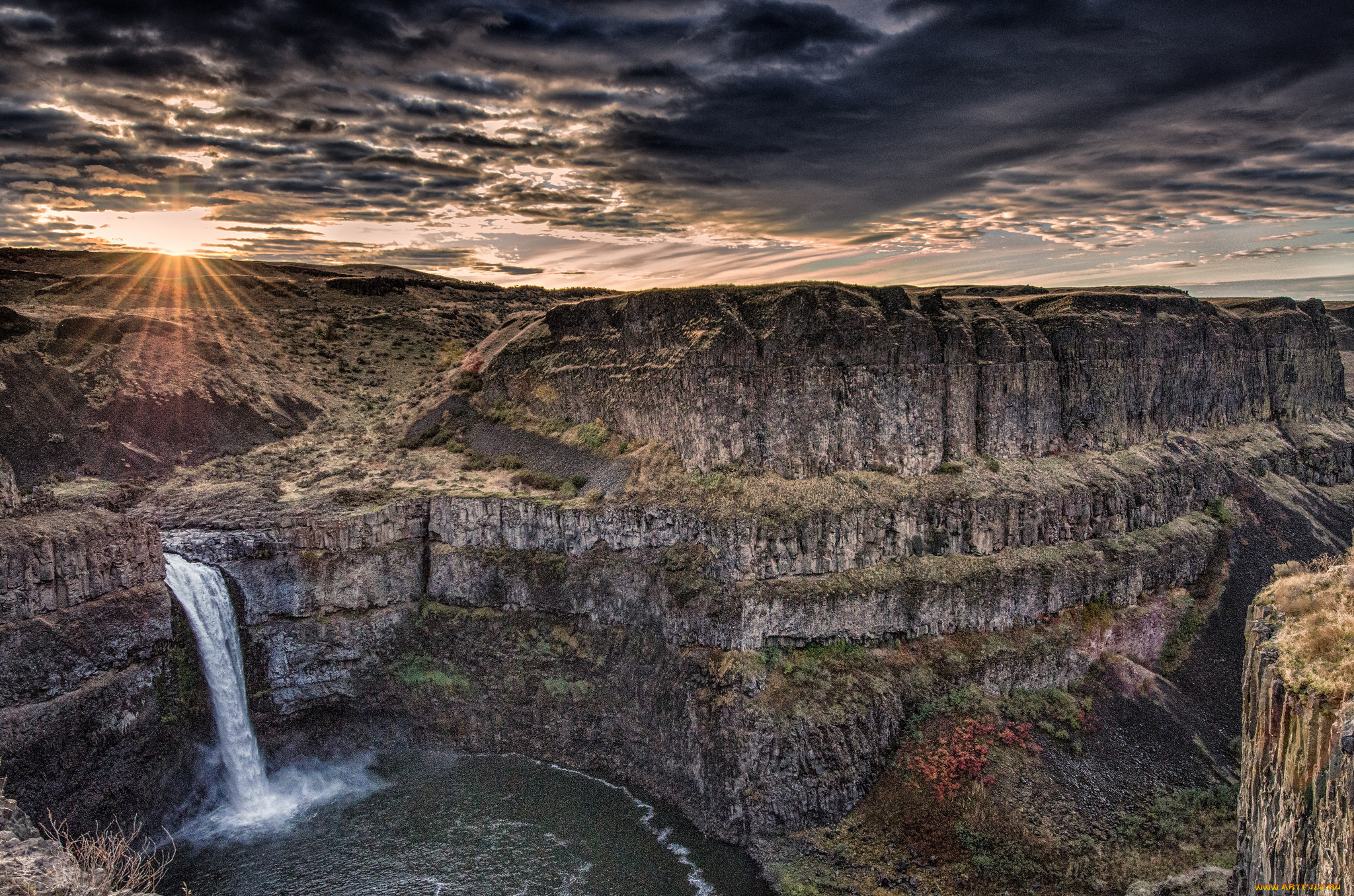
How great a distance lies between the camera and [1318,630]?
614 inches

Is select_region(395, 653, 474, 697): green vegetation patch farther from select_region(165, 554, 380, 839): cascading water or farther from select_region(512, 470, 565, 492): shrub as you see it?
select_region(512, 470, 565, 492): shrub

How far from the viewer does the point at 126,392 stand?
58438mm

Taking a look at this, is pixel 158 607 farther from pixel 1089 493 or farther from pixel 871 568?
pixel 1089 493

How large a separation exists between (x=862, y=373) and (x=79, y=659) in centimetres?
3788

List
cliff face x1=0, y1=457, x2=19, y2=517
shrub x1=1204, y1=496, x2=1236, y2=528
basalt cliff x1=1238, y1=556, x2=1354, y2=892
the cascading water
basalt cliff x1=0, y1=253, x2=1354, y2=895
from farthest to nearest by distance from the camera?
shrub x1=1204, y1=496, x2=1236, y2=528 < the cascading water < cliff face x1=0, y1=457, x2=19, y2=517 < basalt cliff x1=0, y1=253, x2=1354, y2=895 < basalt cliff x1=1238, y1=556, x2=1354, y2=892

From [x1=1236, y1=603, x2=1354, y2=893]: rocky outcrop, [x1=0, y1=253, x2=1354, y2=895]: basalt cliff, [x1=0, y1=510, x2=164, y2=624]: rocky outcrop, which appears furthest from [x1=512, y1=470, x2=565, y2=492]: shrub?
[x1=1236, y1=603, x2=1354, y2=893]: rocky outcrop

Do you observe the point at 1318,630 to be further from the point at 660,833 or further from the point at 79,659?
the point at 79,659

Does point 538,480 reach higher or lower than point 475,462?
lower

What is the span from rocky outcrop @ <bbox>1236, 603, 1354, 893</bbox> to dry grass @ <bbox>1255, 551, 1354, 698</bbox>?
219 millimetres

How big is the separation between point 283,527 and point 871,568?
1186 inches

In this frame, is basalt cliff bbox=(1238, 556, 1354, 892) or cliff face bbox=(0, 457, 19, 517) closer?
basalt cliff bbox=(1238, 556, 1354, 892)

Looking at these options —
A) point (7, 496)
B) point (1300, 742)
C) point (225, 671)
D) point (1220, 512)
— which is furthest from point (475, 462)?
point (1220, 512)

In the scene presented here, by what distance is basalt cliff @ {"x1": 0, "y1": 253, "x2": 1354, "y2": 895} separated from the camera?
113 feet

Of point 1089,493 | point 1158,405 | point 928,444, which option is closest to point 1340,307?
point 1158,405
